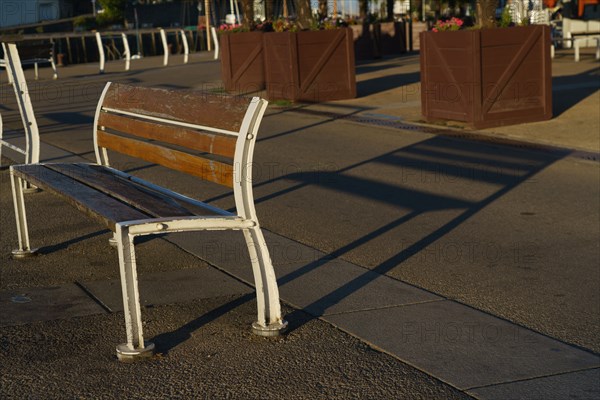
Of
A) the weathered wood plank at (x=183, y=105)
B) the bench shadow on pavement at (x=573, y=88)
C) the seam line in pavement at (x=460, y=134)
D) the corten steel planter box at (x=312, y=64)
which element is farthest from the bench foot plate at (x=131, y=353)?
the corten steel planter box at (x=312, y=64)

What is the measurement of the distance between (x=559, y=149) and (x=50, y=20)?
53022 mm

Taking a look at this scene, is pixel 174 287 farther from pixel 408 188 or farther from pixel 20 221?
pixel 408 188

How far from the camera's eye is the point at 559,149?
11.5m

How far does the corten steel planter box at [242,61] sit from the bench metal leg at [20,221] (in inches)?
549

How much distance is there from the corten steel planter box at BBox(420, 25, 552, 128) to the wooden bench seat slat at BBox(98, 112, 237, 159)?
749 centimetres

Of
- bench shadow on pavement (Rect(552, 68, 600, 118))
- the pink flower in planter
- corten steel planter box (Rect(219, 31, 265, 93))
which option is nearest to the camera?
the pink flower in planter

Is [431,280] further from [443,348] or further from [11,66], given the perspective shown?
[11,66]

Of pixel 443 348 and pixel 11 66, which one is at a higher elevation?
pixel 11 66

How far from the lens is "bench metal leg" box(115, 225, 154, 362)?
4.45m

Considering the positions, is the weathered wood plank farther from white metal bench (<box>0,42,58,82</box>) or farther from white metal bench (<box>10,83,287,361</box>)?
white metal bench (<box>0,42,58,82</box>)

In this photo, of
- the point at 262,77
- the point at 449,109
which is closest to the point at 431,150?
the point at 449,109

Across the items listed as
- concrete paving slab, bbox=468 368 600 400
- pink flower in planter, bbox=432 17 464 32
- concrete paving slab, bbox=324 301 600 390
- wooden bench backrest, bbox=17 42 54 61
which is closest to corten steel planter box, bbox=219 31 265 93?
wooden bench backrest, bbox=17 42 54 61

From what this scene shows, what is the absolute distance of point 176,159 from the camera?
18.3ft

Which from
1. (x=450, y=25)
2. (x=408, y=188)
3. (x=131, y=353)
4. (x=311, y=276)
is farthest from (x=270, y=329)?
(x=450, y=25)
